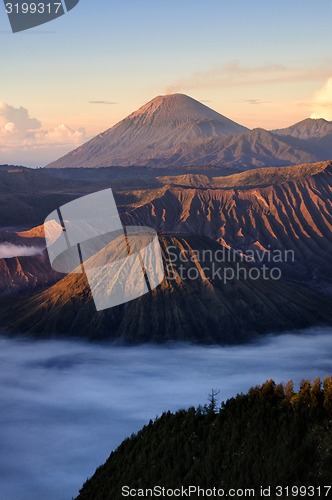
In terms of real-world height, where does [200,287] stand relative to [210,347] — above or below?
above

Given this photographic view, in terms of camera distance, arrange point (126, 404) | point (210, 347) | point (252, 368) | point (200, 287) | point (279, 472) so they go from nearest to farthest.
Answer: point (279, 472), point (126, 404), point (252, 368), point (210, 347), point (200, 287)

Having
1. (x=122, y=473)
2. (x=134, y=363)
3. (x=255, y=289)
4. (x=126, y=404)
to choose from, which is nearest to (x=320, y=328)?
(x=255, y=289)

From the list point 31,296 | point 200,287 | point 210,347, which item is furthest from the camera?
point 31,296

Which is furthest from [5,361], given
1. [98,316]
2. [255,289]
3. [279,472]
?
[279,472]

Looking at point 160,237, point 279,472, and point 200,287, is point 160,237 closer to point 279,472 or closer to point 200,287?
point 200,287

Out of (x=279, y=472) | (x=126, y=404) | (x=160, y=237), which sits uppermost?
(x=160, y=237)

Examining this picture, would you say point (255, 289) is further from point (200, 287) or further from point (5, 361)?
point (5, 361)

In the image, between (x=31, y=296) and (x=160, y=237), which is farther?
(x=31, y=296)
